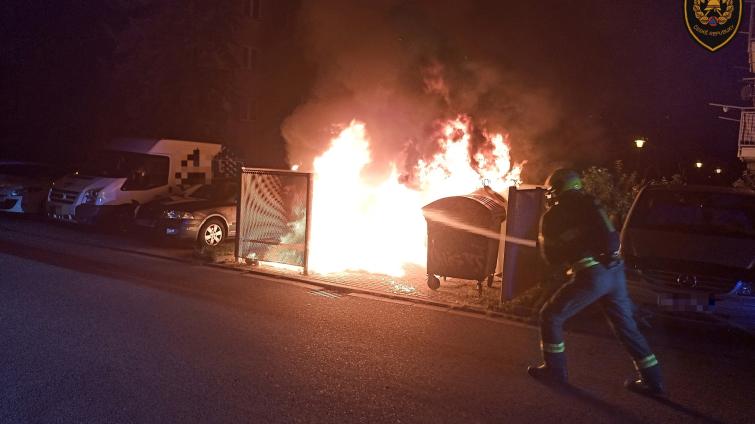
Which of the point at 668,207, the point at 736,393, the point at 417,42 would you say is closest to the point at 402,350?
the point at 736,393

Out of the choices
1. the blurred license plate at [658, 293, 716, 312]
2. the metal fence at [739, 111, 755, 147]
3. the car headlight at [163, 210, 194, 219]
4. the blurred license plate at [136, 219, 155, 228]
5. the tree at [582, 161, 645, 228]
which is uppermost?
the metal fence at [739, 111, 755, 147]

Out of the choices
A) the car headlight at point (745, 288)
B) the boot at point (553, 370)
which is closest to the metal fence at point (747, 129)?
the car headlight at point (745, 288)

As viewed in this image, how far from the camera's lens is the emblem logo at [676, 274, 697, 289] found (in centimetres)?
649

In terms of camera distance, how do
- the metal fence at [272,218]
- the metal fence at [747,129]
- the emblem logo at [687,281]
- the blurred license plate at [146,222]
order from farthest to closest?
1. the metal fence at [747,129]
2. the blurred license plate at [146,222]
3. the metal fence at [272,218]
4. the emblem logo at [687,281]

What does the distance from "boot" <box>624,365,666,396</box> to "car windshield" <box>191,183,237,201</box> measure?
32.0 ft

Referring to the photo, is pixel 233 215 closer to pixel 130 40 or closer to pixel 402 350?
pixel 402 350

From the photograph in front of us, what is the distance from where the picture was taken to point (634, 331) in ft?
15.6

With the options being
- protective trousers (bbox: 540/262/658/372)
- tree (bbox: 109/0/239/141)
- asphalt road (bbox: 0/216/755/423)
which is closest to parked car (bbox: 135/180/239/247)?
asphalt road (bbox: 0/216/755/423)

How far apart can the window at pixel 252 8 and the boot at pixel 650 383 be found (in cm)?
2389

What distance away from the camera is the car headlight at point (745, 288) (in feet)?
20.5

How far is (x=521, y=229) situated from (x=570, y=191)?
2812 mm

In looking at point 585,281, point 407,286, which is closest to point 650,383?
point 585,281

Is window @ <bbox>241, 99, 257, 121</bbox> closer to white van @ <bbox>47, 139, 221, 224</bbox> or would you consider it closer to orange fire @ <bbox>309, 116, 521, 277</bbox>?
white van @ <bbox>47, 139, 221, 224</bbox>

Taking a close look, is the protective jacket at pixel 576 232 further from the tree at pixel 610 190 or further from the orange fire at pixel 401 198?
the tree at pixel 610 190
